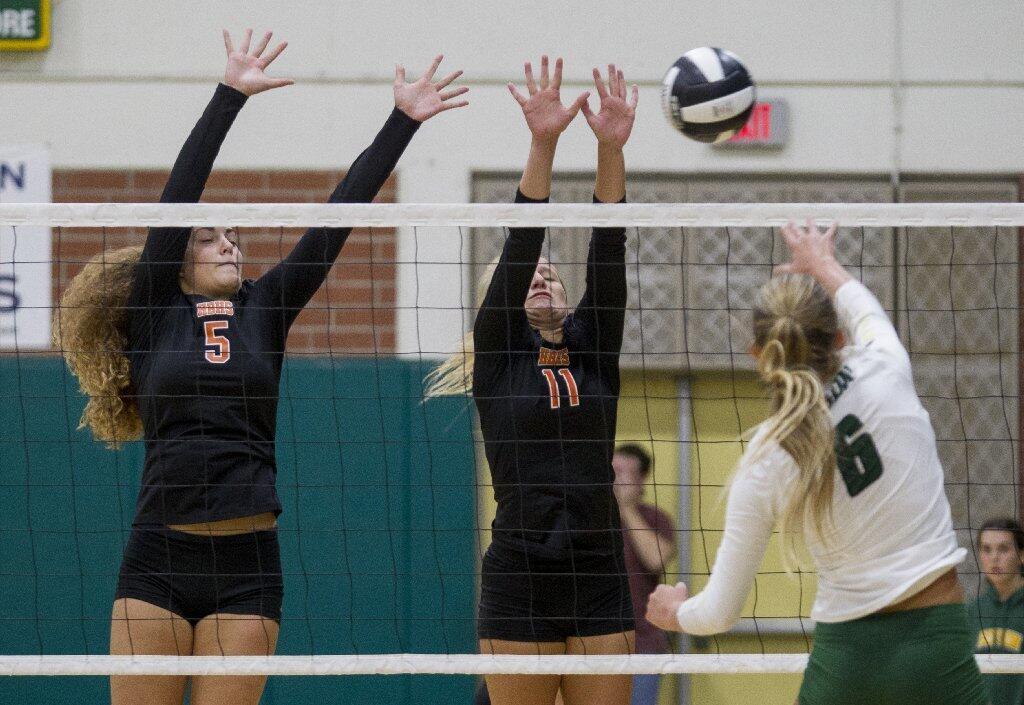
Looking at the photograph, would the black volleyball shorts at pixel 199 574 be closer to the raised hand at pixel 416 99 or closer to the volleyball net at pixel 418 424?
the raised hand at pixel 416 99

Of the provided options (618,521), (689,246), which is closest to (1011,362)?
(689,246)

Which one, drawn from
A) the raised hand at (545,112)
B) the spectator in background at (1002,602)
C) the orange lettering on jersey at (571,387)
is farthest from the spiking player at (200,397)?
→ the spectator in background at (1002,602)

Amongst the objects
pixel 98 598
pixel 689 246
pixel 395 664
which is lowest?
pixel 98 598

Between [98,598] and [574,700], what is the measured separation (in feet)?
12.0

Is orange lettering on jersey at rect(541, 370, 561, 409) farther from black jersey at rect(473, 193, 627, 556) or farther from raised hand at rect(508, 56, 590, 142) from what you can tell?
raised hand at rect(508, 56, 590, 142)

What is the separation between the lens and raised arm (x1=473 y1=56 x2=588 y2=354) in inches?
166

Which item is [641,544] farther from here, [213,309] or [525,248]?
[213,309]

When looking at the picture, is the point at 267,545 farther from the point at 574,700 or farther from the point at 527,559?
the point at 574,700

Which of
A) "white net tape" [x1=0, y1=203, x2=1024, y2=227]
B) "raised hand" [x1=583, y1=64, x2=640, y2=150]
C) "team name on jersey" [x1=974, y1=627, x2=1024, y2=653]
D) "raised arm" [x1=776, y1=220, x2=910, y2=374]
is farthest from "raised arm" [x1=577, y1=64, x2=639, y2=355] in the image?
"team name on jersey" [x1=974, y1=627, x2=1024, y2=653]

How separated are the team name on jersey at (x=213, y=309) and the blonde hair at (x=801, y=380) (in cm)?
164

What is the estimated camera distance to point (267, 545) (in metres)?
3.99

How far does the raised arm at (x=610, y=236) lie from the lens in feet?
14.0

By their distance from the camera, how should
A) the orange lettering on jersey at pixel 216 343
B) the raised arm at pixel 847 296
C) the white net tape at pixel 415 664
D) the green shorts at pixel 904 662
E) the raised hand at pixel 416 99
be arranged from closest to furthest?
the green shorts at pixel 904 662 → the raised arm at pixel 847 296 → the white net tape at pixel 415 664 → the orange lettering on jersey at pixel 216 343 → the raised hand at pixel 416 99

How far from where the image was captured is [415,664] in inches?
171
